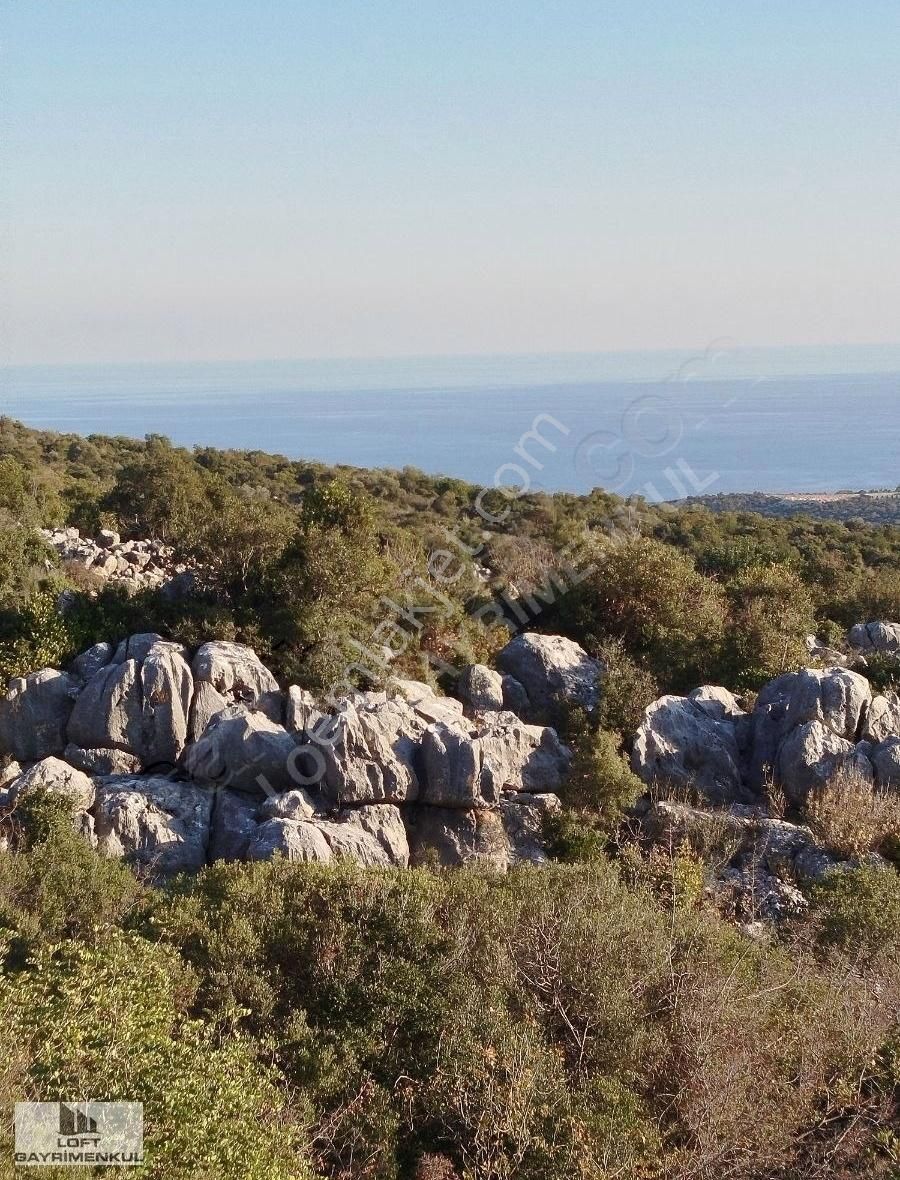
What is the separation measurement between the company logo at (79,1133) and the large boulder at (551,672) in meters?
11.5

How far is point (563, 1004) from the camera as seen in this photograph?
10266mm

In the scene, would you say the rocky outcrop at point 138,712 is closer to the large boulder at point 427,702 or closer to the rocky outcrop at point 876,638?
the large boulder at point 427,702

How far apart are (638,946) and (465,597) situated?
12.6 metres

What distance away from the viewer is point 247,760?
583 inches

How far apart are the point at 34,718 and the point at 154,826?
3.29 metres

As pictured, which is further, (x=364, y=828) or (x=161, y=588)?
(x=161, y=588)

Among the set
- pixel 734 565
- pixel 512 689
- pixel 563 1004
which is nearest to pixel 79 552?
pixel 512 689

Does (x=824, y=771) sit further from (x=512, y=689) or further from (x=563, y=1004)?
(x=563, y=1004)

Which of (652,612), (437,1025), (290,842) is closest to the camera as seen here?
(437,1025)

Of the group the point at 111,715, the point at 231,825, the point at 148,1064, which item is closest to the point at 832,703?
the point at 231,825

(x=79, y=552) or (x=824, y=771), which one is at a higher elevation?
(x=79, y=552)

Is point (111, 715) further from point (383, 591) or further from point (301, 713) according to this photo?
point (383, 591)

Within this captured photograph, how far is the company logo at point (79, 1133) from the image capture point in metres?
6.82

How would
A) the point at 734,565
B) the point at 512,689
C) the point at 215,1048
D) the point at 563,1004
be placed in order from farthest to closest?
the point at 734,565
the point at 512,689
the point at 563,1004
the point at 215,1048
